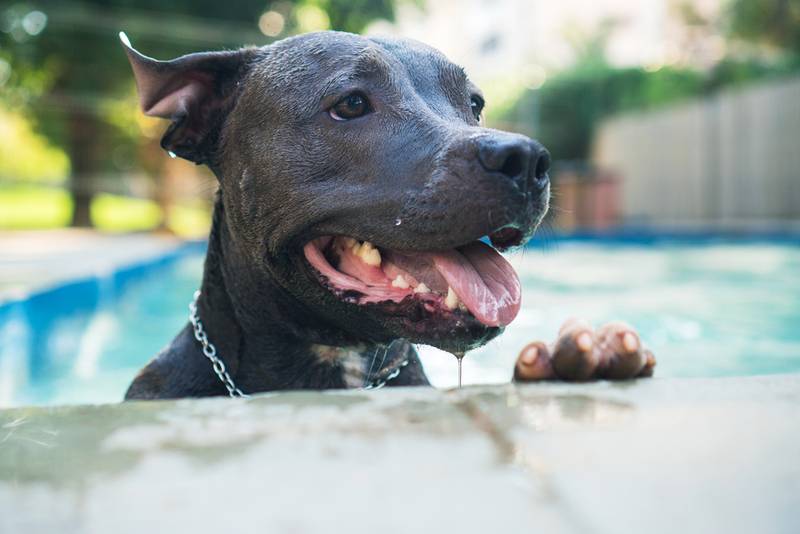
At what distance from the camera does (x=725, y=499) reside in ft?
3.27

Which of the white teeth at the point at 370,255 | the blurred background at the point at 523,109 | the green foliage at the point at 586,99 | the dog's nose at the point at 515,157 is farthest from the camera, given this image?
the green foliage at the point at 586,99

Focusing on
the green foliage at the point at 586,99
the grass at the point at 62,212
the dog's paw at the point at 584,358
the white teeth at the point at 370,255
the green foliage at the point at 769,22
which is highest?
the green foliage at the point at 769,22

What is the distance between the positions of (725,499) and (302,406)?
70 centimetres

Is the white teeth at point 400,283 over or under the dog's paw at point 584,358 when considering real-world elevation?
over

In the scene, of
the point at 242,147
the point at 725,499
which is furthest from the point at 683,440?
the point at 242,147

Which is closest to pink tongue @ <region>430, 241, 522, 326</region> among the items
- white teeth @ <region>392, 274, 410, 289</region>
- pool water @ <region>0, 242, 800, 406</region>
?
white teeth @ <region>392, 274, 410, 289</region>

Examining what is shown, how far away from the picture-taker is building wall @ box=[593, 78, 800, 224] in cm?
1545

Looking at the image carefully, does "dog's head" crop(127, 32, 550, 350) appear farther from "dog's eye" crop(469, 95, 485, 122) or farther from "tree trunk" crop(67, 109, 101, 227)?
"tree trunk" crop(67, 109, 101, 227)

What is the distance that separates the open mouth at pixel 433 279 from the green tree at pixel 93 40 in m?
9.45

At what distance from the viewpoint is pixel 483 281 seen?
6.92 feet

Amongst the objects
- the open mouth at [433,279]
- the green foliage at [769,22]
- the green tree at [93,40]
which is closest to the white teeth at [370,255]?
the open mouth at [433,279]

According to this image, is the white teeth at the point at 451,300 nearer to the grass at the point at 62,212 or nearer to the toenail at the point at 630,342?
the toenail at the point at 630,342

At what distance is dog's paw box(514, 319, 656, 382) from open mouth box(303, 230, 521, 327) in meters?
0.18

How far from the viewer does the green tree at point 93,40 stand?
41.9ft
